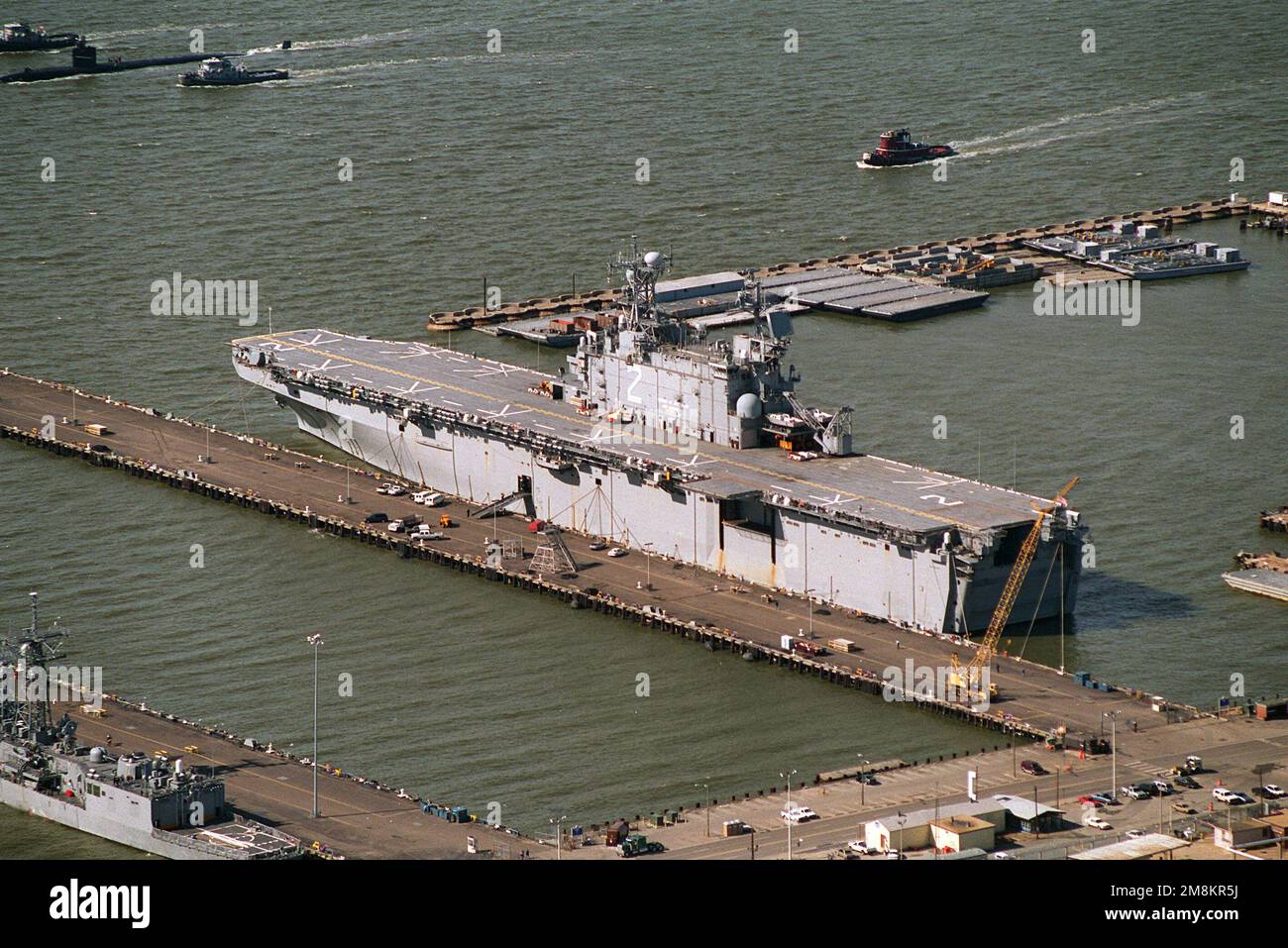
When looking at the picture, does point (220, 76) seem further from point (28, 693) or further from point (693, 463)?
point (28, 693)

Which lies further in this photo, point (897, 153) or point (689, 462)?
point (897, 153)

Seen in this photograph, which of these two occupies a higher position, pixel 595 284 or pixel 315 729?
pixel 595 284

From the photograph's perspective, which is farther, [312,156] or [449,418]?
[312,156]

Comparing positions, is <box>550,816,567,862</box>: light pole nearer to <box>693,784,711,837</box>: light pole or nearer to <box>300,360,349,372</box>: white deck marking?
<box>693,784,711,837</box>: light pole

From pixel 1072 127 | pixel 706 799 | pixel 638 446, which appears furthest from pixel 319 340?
pixel 1072 127
